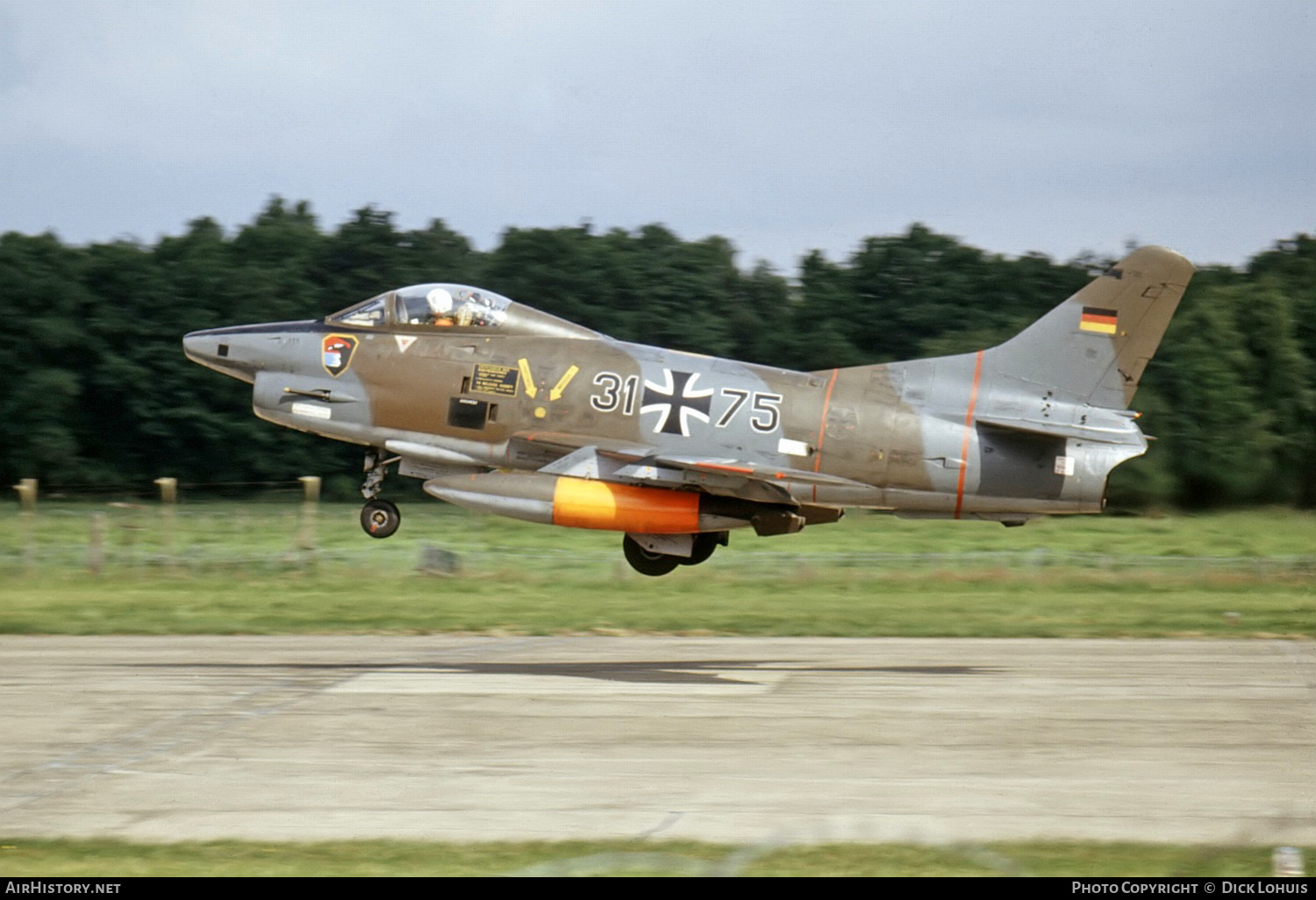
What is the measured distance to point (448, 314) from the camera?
20422 mm

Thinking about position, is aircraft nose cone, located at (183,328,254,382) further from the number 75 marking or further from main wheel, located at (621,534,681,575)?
the number 75 marking

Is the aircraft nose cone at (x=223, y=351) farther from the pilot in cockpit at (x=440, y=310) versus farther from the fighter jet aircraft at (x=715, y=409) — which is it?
the pilot in cockpit at (x=440, y=310)

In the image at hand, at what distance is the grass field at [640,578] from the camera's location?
88.8 feet

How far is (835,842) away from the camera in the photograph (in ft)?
40.8

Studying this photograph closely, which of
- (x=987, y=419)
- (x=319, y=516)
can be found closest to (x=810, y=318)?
(x=319, y=516)

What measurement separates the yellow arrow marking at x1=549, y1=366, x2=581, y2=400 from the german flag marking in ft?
21.9

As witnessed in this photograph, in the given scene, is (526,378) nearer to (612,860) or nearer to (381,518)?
(381,518)

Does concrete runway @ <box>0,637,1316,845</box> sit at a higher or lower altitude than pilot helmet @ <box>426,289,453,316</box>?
lower

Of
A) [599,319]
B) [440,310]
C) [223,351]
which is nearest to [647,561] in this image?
[440,310]

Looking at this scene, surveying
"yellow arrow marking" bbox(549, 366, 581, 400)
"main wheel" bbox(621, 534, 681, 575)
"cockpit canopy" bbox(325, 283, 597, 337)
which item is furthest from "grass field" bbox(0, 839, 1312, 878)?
"main wheel" bbox(621, 534, 681, 575)

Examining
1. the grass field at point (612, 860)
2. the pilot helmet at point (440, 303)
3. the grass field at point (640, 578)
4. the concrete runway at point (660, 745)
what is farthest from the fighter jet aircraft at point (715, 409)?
the grass field at point (612, 860)

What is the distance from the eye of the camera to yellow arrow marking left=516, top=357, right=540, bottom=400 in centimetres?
2012

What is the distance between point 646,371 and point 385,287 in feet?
128

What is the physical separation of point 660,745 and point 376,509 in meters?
6.37
